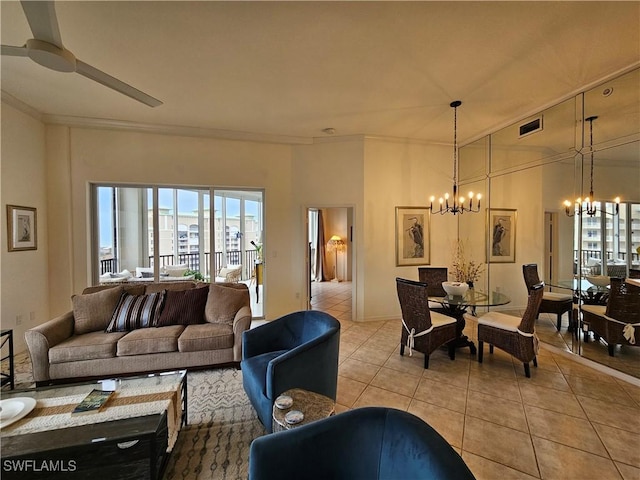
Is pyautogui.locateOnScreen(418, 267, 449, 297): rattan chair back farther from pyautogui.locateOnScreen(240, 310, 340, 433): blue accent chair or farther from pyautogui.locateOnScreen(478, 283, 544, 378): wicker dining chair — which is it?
pyautogui.locateOnScreen(240, 310, 340, 433): blue accent chair

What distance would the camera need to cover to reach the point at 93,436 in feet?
5.16

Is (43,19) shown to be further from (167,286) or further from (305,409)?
(305,409)

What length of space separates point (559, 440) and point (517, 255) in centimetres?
290

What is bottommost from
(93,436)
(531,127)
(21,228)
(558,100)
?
(93,436)

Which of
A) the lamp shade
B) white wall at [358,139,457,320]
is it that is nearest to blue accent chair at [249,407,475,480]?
white wall at [358,139,457,320]

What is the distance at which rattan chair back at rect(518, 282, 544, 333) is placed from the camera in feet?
9.50

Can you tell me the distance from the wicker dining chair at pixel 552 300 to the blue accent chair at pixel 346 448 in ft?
10.7

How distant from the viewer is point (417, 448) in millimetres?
963

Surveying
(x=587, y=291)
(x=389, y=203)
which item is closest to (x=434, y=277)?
(x=389, y=203)

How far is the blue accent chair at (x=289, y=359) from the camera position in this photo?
1.95m

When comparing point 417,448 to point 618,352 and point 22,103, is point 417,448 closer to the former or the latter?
point 618,352

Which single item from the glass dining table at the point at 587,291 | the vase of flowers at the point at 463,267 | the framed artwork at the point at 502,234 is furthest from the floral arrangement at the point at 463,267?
the glass dining table at the point at 587,291

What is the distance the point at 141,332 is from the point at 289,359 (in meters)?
1.97

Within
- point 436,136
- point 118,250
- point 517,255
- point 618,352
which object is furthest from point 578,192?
point 118,250
